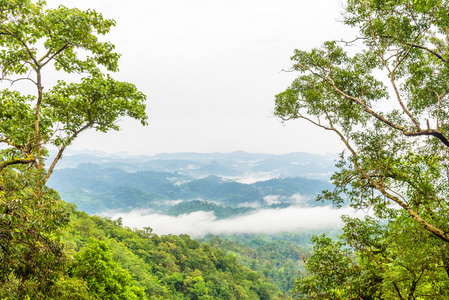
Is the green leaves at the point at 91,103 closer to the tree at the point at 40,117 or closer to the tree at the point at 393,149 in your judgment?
the tree at the point at 40,117

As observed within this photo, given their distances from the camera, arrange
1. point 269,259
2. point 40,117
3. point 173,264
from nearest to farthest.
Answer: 1. point 40,117
2. point 173,264
3. point 269,259

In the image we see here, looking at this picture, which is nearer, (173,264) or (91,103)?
(91,103)

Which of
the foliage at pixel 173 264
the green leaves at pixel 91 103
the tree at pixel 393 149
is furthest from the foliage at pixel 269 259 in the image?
the green leaves at pixel 91 103

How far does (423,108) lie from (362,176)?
286 cm

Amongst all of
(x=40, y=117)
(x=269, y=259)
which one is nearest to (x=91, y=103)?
(x=40, y=117)

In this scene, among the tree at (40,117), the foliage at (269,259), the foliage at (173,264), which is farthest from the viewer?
the foliage at (269,259)

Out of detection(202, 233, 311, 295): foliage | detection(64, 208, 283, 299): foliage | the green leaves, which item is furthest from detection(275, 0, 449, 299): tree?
detection(202, 233, 311, 295): foliage

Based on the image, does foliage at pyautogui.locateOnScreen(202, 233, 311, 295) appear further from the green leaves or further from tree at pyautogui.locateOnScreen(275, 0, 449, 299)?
the green leaves

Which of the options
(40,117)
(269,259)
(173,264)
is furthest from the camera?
(269,259)

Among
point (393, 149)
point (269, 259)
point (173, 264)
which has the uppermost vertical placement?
point (393, 149)

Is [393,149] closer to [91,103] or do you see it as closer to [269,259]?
[91,103]

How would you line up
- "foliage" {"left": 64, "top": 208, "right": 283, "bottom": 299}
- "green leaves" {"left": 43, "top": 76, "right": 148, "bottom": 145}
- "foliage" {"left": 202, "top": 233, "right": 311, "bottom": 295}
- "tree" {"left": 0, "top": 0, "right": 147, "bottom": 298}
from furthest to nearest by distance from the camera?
1. "foliage" {"left": 202, "top": 233, "right": 311, "bottom": 295}
2. "foliage" {"left": 64, "top": 208, "right": 283, "bottom": 299}
3. "green leaves" {"left": 43, "top": 76, "right": 148, "bottom": 145}
4. "tree" {"left": 0, "top": 0, "right": 147, "bottom": 298}

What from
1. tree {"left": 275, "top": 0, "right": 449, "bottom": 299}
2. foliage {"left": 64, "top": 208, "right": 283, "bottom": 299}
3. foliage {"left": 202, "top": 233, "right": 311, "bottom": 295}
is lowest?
foliage {"left": 202, "top": 233, "right": 311, "bottom": 295}

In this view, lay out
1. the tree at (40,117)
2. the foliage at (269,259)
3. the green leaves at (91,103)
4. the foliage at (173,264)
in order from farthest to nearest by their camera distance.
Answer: the foliage at (269,259), the foliage at (173,264), the green leaves at (91,103), the tree at (40,117)
